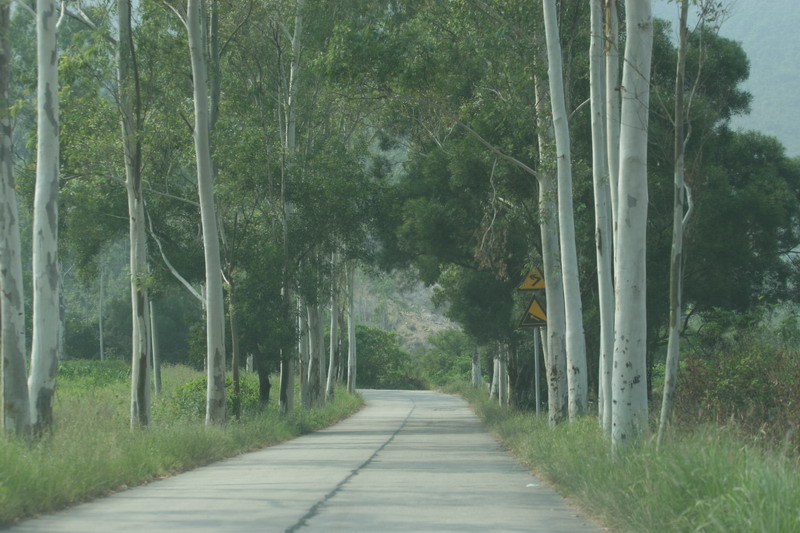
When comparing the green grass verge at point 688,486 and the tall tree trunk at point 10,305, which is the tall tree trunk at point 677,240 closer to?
the green grass verge at point 688,486

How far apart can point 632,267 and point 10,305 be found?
8.56 meters

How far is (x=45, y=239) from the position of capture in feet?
49.8

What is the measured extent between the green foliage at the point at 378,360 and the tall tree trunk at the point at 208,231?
6262 cm

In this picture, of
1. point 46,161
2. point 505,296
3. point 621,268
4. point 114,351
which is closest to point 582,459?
point 621,268

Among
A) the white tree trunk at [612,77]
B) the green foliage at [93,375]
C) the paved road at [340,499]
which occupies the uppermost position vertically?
the white tree trunk at [612,77]

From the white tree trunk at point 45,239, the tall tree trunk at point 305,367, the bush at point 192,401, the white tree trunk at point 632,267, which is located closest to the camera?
the white tree trunk at point 632,267

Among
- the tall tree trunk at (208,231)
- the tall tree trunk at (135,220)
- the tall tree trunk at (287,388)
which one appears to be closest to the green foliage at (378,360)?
the tall tree trunk at (287,388)

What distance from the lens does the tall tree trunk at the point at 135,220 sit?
69.4ft

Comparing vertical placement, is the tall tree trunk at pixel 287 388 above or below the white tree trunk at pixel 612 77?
below

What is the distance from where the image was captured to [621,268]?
12609 mm

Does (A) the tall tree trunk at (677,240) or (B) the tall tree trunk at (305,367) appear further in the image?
(B) the tall tree trunk at (305,367)

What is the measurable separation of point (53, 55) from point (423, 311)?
140 metres

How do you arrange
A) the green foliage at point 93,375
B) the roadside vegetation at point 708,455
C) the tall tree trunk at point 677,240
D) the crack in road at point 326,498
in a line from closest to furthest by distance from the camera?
the roadside vegetation at point 708,455, the crack in road at point 326,498, the tall tree trunk at point 677,240, the green foliage at point 93,375

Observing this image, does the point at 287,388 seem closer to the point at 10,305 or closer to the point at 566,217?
the point at 566,217
